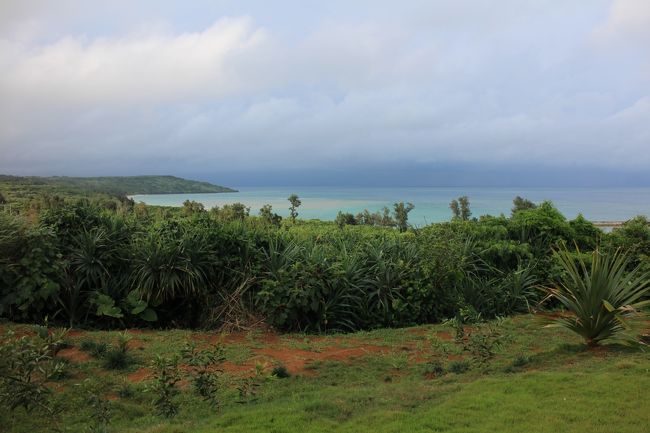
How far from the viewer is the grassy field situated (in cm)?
406

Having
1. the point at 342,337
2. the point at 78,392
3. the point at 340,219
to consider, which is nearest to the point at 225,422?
the point at 78,392

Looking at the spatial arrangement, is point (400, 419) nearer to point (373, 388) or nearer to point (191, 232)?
point (373, 388)

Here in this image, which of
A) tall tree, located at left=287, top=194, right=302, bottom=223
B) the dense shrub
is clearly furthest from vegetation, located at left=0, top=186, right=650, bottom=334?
tall tree, located at left=287, top=194, right=302, bottom=223

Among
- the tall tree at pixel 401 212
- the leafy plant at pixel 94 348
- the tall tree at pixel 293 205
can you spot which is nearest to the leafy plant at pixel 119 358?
the leafy plant at pixel 94 348

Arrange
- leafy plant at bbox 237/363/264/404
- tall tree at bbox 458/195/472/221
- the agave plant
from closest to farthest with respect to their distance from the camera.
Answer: leafy plant at bbox 237/363/264/404, the agave plant, tall tree at bbox 458/195/472/221

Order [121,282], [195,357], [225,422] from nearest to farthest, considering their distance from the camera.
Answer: [225,422]
[195,357]
[121,282]

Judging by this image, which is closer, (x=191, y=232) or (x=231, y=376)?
(x=231, y=376)

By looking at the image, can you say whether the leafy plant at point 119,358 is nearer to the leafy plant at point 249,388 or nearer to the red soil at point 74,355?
the red soil at point 74,355

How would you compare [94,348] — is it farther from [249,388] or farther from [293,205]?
[293,205]

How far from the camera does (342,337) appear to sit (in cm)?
767

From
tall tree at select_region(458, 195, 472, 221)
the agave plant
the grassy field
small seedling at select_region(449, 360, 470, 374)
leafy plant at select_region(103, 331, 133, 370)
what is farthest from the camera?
tall tree at select_region(458, 195, 472, 221)

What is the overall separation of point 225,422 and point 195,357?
94 cm

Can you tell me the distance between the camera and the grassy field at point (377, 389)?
406cm

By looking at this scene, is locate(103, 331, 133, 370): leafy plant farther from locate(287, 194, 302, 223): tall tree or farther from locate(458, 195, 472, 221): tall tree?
locate(458, 195, 472, 221): tall tree
